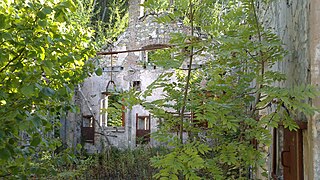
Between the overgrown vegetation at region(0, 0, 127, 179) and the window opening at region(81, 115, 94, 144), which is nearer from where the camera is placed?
the overgrown vegetation at region(0, 0, 127, 179)

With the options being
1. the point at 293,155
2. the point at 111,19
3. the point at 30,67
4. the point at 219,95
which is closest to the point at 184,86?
the point at 219,95

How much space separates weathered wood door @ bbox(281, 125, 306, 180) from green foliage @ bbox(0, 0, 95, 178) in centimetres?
123

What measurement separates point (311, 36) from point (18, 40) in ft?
5.13

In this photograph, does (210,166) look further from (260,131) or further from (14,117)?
(14,117)

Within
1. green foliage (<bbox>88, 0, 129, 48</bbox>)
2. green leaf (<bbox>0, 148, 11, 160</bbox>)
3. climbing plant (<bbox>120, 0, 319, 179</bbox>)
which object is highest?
green foliage (<bbox>88, 0, 129, 48</bbox>)

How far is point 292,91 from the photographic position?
1324 mm

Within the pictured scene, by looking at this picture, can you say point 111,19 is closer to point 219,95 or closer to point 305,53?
point 219,95

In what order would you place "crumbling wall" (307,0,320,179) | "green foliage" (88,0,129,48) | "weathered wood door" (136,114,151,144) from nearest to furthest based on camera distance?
"crumbling wall" (307,0,320,179), "weathered wood door" (136,114,151,144), "green foliage" (88,0,129,48)

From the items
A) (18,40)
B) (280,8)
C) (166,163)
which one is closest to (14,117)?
(18,40)

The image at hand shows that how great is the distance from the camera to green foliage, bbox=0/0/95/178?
192 cm

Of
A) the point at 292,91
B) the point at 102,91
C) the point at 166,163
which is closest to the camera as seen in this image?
the point at 292,91

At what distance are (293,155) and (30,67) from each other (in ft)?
5.18

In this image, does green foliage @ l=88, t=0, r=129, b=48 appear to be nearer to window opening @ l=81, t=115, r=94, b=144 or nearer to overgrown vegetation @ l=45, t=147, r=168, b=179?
window opening @ l=81, t=115, r=94, b=144

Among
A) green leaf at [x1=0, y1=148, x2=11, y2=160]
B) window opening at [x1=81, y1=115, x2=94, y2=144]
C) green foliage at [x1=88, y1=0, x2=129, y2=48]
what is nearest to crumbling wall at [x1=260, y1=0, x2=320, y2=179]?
green leaf at [x1=0, y1=148, x2=11, y2=160]
